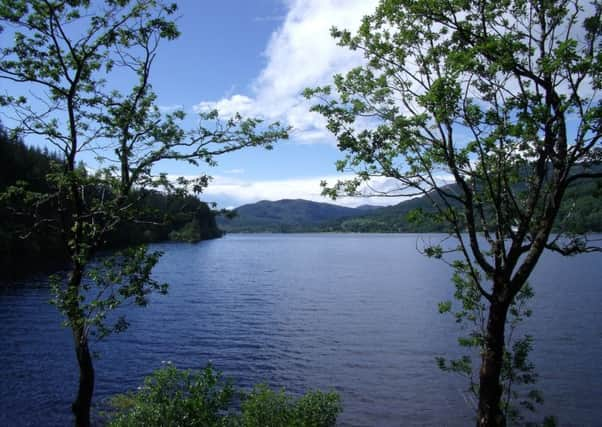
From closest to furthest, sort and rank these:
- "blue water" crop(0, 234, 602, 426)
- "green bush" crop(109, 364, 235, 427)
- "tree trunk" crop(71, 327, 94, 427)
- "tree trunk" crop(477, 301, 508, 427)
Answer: "tree trunk" crop(477, 301, 508, 427) < "tree trunk" crop(71, 327, 94, 427) < "green bush" crop(109, 364, 235, 427) < "blue water" crop(0, 234, 602, 426)

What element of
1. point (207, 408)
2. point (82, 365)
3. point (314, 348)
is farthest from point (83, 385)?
point (314, 348)

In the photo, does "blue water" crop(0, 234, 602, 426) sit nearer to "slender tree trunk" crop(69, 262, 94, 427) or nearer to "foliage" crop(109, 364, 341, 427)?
"foliage" crop(109, 364, 341, 427)

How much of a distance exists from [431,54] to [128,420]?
572 inches

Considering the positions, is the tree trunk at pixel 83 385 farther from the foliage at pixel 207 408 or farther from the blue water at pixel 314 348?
the blue water at pixel 314 348

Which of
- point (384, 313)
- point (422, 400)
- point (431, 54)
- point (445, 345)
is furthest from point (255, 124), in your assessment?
point (384, 313)

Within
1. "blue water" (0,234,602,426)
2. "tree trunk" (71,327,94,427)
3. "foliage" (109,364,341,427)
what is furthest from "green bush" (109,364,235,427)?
"blue water" (0,234,602,426)

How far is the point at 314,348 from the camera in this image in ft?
120

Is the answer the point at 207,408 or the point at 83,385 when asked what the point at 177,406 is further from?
the point at 83,385

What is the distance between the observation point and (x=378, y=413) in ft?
79.9

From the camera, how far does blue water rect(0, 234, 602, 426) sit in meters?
25.1

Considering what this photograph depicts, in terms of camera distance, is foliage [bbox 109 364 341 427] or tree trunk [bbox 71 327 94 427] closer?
tree trunk [bbox 71 327 94 427]

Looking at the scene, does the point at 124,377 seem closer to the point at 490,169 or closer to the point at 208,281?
the point at 490,169

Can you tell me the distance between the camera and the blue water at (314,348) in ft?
82.5

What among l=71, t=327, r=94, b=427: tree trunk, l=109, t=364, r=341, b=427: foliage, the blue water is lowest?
the blue water
